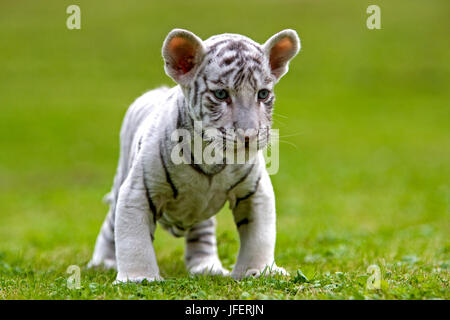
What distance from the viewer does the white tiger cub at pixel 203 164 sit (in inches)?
190

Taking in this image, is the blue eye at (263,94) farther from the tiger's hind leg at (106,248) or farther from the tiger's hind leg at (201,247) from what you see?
the tiger's hind leg at (106,248)

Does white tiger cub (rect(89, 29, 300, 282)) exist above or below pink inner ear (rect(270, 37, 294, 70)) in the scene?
below

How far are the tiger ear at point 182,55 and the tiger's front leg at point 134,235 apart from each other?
0.92 m

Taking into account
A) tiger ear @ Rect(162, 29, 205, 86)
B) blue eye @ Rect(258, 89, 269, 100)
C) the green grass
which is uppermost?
tiger ear @ Rect(162, 29, 205, 86)

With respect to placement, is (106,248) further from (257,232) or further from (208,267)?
(257,232)

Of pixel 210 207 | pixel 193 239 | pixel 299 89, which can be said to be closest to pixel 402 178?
pixel 193 239

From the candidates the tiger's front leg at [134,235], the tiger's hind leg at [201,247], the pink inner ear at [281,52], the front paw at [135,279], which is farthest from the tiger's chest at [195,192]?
the tiger's hind leg at [201,247]

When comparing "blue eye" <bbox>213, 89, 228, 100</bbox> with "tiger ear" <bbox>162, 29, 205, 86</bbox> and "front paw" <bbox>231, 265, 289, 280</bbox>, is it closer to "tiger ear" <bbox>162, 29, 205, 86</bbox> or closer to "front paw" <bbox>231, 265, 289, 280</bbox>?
"tiger ear" <bbox>162, 29, 205, 86</bbox>

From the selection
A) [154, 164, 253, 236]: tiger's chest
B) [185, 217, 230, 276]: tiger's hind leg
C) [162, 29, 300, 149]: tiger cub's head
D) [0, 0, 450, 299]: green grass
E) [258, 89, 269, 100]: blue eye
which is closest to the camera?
[162, 29, 300, 149]: tiger cub's head

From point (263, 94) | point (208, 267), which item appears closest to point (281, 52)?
point (263, 94)

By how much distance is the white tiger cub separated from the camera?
Answer: 15.8ft

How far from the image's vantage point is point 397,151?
19.4m

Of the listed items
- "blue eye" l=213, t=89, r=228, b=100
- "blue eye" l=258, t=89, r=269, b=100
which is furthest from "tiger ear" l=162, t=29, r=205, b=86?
"blue eye" l=258, t=89, r=269, b=100

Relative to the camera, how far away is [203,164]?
5.32 m
